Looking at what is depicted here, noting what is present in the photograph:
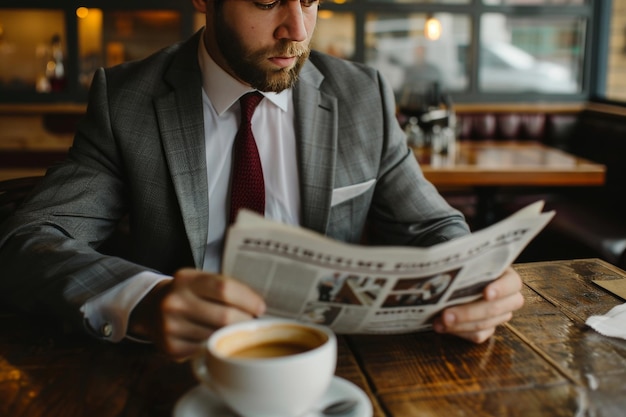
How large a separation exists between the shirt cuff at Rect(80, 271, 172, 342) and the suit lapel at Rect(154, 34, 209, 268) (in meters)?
0.43

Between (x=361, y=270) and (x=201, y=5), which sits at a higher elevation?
(x=201, y=5)

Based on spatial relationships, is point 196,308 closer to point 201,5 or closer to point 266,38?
point 266,38

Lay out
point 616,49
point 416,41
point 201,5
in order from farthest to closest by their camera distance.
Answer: point 616,49 → point 416,41 → point 201,5

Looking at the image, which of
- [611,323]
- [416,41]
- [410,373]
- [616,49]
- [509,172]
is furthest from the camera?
[616,49]

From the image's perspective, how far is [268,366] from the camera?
0.68m

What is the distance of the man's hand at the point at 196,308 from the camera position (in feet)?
2.85

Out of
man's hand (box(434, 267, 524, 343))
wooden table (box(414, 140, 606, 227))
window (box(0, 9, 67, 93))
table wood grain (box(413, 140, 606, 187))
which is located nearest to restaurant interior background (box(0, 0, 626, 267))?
window (box(0, 9, 67, 93))

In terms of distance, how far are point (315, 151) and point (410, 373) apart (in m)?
0.75

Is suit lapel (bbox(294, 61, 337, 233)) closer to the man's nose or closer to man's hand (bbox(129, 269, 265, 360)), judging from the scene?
the man's nose

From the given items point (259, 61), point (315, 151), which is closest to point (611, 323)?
point (315, 151)

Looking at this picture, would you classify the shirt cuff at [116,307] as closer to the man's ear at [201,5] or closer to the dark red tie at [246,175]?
the dark red tie at [246,175]

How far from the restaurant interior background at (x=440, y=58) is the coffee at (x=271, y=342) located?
348 cm

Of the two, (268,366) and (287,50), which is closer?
(268,366)

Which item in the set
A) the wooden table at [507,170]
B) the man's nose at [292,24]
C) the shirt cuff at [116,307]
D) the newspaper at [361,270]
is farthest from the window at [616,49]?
the shirt cuff at [116,307]
